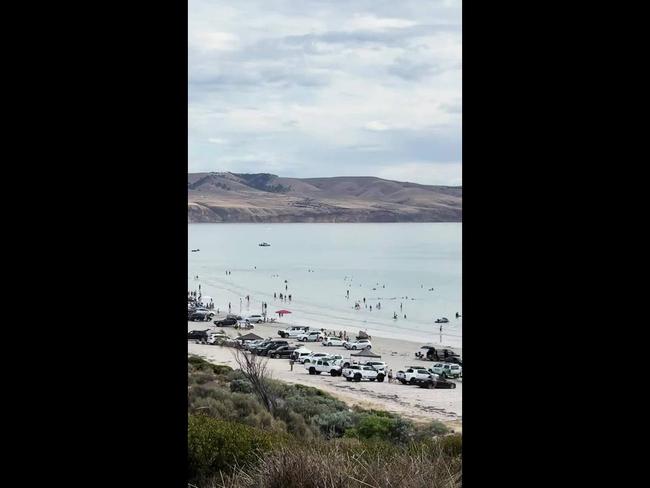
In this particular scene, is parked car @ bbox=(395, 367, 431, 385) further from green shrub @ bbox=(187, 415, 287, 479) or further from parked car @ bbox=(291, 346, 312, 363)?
green shrub @ bbox=(187, 415, 287, 479)

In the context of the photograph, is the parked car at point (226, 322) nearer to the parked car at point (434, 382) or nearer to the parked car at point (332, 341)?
the parked car at point (332, 341)

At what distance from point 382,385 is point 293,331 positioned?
512cm

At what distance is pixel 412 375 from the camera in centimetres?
1725

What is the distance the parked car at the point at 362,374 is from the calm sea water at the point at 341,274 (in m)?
2.35

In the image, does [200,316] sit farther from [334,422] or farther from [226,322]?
[334,422]

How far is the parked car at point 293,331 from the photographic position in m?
20.8

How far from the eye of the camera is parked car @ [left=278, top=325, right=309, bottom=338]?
2078 cm

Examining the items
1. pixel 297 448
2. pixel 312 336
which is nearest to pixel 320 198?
pixel 312 336

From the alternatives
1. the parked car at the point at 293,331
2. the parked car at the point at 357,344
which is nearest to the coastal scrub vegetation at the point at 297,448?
the parked car at the point at 357,344
